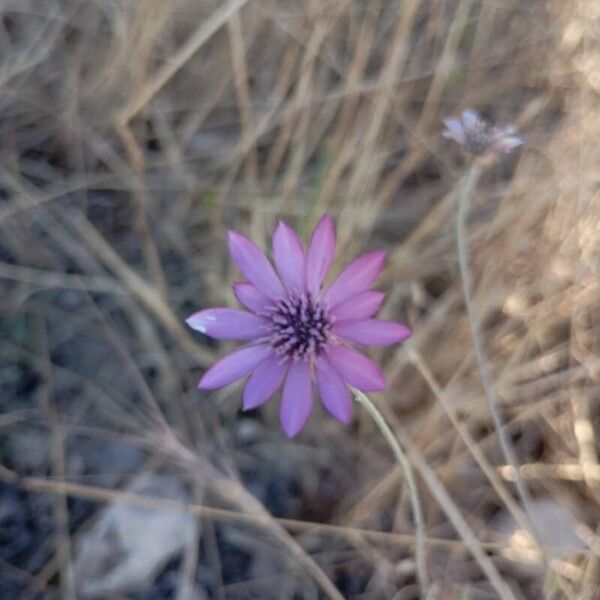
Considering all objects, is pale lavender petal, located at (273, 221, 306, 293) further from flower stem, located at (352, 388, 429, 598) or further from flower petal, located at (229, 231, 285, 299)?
flower stem, located at (352, 388, 429, 598)

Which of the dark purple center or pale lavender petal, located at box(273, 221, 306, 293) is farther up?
pale lavender petal, located at box(273, 221, 306, 293)

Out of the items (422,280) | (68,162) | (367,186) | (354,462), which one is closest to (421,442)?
(354,462)

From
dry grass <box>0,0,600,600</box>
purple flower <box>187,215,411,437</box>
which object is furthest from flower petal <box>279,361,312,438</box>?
dry grass <box>0,0,600,600</box>

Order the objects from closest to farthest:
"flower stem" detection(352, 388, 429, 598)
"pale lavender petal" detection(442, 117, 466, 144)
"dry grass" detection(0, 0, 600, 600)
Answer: "flower stem" detection(352, 388, 429, 598) < "pale lavender petal" detection(442, 117, 466, 144) < "dry grass" detection(0, 0, 600, 600)

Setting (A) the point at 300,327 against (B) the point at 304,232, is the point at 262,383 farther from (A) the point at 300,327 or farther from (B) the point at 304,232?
(B) the point at 304,232

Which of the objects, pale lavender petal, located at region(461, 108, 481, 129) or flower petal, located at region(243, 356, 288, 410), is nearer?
flower petal, located at region(243, 356, 288, 410)

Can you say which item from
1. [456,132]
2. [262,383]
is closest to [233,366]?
[262,383]

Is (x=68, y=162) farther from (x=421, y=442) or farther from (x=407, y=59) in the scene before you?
(x=421, y=442)

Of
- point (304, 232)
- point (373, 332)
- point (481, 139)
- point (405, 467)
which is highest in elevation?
point (304, 232)
